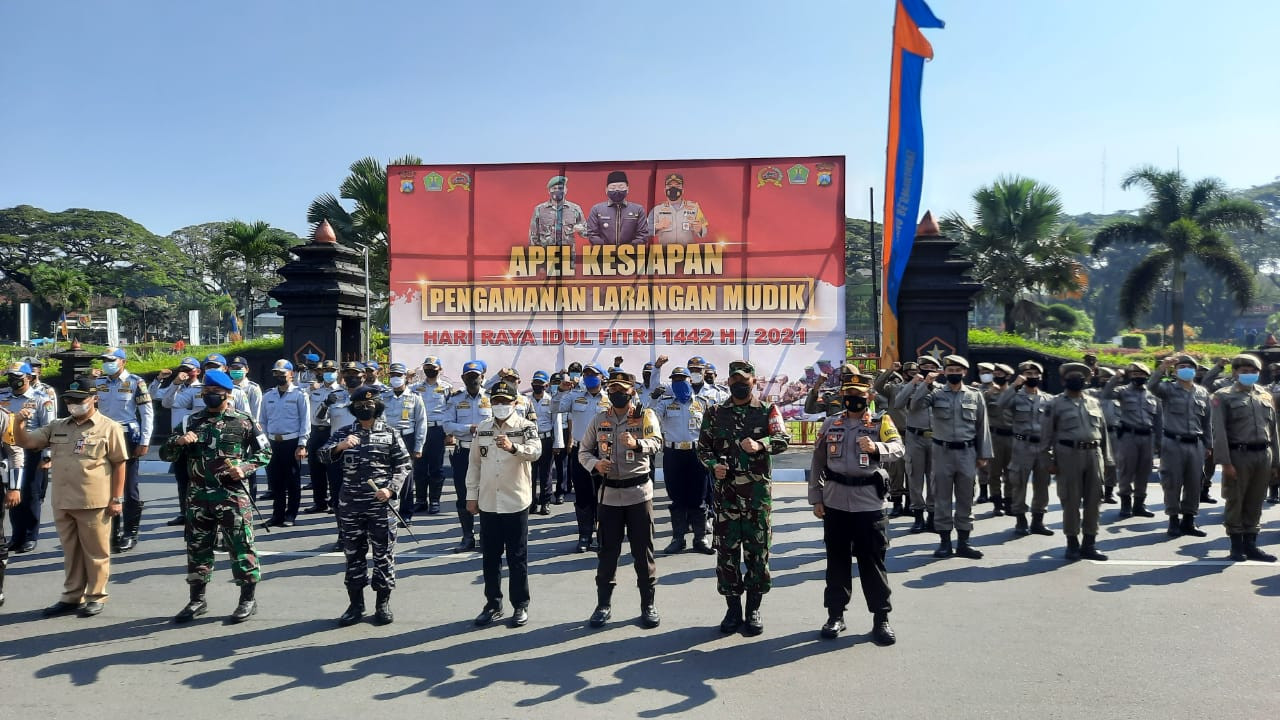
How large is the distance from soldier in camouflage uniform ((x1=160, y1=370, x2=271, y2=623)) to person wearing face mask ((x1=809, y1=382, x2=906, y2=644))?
4199 mm

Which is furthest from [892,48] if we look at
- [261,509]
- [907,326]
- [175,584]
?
[175,584]

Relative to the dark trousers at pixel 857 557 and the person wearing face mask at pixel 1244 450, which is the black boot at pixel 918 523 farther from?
the dark trousers at pixel 857 557

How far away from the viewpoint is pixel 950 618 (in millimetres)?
5871

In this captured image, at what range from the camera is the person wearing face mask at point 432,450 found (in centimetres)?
1015

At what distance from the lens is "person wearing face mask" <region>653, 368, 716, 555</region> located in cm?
816

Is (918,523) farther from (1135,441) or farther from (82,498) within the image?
(82,498)

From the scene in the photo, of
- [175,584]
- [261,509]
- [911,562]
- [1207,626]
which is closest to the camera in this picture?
[1207,626]

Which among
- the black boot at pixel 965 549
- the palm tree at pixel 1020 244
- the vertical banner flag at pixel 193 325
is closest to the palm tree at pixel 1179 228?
the palm tree at pixel 1020 244

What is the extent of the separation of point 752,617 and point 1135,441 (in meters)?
7.02

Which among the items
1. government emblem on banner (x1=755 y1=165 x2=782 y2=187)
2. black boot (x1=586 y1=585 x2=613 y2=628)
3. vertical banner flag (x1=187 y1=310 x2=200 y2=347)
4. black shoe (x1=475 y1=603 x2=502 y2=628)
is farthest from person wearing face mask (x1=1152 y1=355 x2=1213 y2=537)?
vertical banner flag (x1=187 y1=310 x2=200 y2=347)

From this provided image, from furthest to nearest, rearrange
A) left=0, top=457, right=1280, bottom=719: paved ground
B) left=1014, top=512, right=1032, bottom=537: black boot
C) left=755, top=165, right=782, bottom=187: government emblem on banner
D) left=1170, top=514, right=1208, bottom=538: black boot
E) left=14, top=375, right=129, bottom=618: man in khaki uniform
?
left=755, top=165, right=782, bottom=187: government emblem on banner < left=1014, top=512, right=1032, bottom=537: black boot < left=1170, top=514, right=1208, bottom=538: black boot < left=14, top=375, right=129, bottom=618: man in khaki uniform < left=0, top=457, right=1280, bottom=719: paved ground

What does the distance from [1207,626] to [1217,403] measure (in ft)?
10.6

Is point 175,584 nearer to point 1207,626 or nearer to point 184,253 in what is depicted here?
point 1207,626

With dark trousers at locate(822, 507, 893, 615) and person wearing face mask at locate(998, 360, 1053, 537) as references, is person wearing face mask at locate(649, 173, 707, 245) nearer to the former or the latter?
person wearing face mask at locate(998, 360, 1053, 537)
